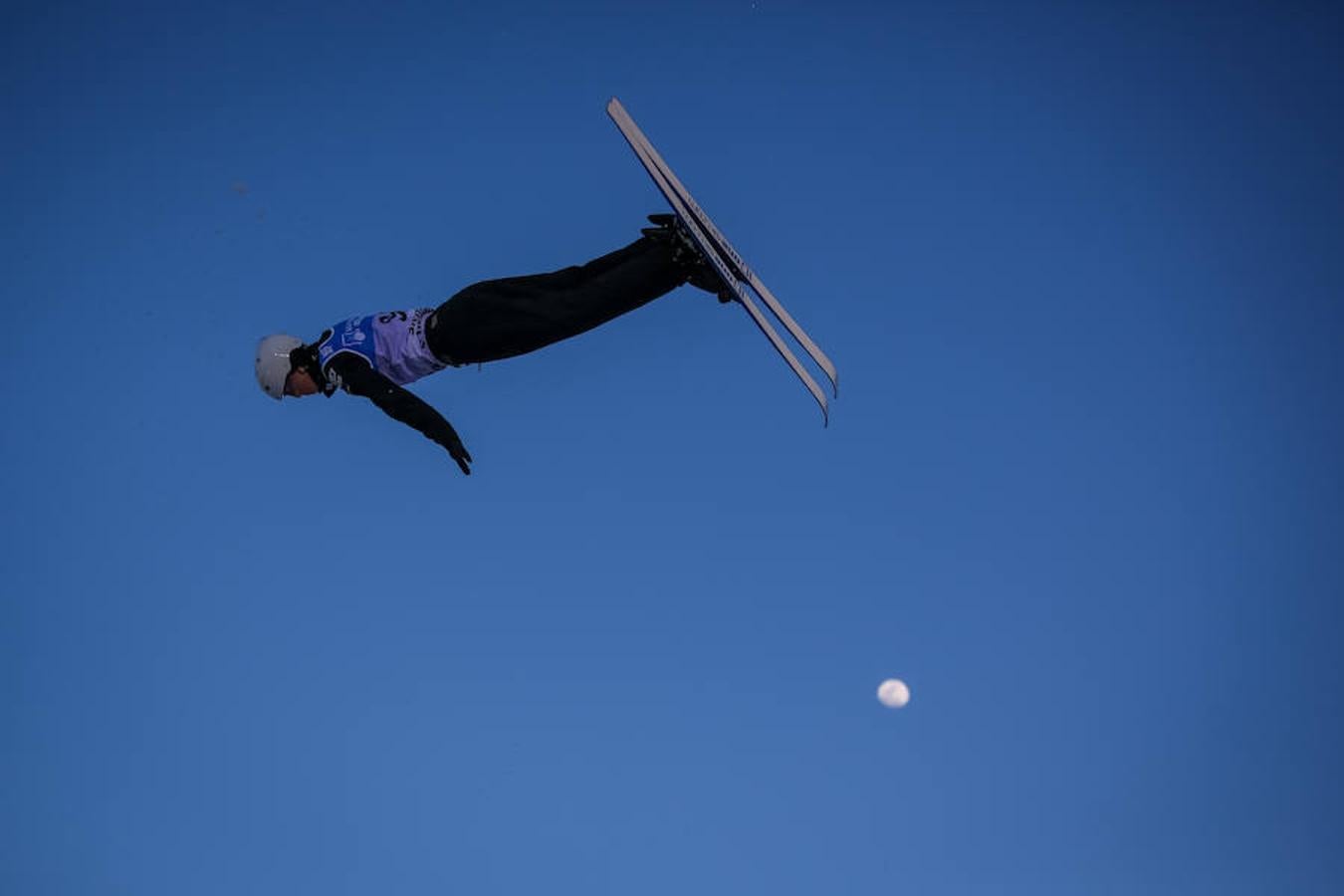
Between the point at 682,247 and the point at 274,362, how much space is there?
10.8ft

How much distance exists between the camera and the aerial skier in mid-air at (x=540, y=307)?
8.75 m

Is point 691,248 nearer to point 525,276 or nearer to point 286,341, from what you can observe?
point 525,276

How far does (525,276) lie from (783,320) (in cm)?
207

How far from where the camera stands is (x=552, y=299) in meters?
8.84

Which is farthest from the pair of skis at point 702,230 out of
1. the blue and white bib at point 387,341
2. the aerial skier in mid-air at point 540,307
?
the blue and white bib at point 387,341

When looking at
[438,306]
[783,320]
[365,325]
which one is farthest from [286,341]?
[783,320]

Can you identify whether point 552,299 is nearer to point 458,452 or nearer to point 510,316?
point 510,316

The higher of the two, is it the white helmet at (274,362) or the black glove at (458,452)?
the white helmet at (274,362)

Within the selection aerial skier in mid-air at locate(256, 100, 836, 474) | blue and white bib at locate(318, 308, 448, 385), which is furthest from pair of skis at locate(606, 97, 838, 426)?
blue and white bib at locate(318, 308, 448, 385)

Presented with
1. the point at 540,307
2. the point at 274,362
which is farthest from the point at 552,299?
the point at 274,362

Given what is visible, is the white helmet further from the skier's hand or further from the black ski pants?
the skier's hand

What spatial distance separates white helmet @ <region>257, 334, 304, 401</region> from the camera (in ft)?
30.7

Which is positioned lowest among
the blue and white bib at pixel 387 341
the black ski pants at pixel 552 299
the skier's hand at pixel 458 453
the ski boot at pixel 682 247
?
the skier's hand at pixel 458 453

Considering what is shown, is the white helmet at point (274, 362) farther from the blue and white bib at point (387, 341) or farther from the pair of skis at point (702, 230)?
the pair of skis at point (702, 230)
